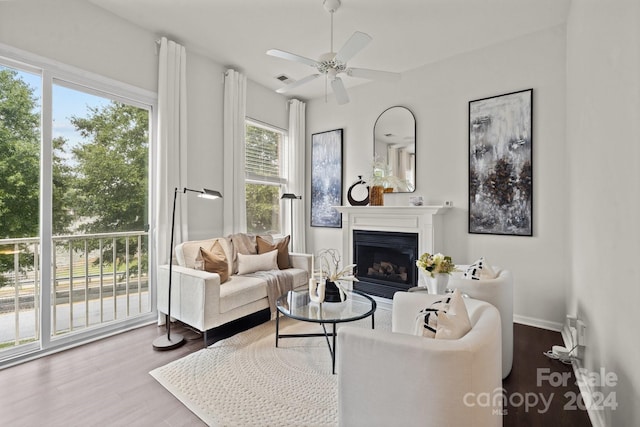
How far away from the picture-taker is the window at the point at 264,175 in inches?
175

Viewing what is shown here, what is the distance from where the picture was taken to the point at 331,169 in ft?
15.8

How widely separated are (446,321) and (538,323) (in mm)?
2578

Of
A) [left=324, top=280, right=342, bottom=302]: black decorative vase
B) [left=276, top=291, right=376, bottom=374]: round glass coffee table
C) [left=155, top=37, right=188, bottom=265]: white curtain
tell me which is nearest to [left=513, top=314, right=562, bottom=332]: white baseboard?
[left=276, top=291, right=376, bottom=374]: round glass coffee table

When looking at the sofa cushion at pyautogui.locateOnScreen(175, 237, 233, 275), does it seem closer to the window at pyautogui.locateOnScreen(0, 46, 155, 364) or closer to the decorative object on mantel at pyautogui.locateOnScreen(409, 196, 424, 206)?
the window at pyautogui.locateOnScreen(0, 46, 155, 364)

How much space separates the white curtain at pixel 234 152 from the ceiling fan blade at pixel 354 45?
192 centimetres

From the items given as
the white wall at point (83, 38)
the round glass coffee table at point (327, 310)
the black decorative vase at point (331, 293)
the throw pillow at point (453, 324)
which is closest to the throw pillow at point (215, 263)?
the round glass coffee table at point (327, 310)

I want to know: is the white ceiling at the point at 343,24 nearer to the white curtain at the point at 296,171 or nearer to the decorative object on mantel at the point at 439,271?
the white curtain at the point at 296,171

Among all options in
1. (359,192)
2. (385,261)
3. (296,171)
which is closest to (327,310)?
(385,261)

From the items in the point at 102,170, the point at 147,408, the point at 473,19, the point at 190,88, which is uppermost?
the point at 473,19

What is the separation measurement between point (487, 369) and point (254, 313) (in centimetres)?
253

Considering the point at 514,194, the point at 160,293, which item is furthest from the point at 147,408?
the point at 514,194

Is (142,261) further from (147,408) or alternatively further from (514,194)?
(514,194)

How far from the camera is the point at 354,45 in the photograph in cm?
228

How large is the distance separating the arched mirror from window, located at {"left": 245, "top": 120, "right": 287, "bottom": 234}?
5.05 feet
